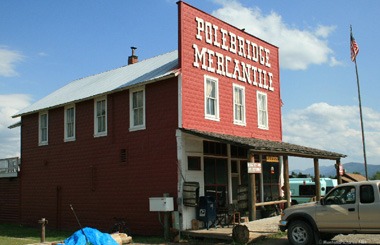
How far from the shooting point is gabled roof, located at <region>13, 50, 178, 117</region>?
2067 centimetres

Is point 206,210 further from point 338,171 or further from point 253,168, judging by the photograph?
point 338,171

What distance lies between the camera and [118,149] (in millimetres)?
21094

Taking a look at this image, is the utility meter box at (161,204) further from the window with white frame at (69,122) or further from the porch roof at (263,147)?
the window with white frame at (69,122)

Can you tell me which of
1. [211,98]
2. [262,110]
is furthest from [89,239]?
[262,110]

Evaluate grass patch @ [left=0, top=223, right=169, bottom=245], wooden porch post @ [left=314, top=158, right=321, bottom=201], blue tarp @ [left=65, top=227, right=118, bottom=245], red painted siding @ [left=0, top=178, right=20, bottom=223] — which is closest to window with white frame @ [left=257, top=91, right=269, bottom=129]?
wooden porch post @ [left=314, top=158, right=321, bottom=201]

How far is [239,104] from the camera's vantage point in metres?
22.0

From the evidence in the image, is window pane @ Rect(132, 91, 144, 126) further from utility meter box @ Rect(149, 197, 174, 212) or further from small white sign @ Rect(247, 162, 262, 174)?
small white sign @ Rect(247, 162, 262, 174)

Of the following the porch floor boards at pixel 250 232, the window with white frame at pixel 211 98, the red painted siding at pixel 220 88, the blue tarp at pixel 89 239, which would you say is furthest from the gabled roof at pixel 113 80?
the blue tarp at pixel 89 239

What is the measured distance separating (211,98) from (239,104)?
2.24 m

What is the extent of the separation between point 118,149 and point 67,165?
4.34 meters

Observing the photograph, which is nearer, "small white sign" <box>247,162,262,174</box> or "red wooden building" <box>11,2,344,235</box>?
"small white sign" <box>247,162,262,174</box>

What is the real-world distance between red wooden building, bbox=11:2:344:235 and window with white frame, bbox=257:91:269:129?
0.17ft

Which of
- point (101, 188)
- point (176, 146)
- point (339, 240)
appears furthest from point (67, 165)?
point (339, 240)

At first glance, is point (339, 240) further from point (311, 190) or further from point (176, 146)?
point (311, 190)
